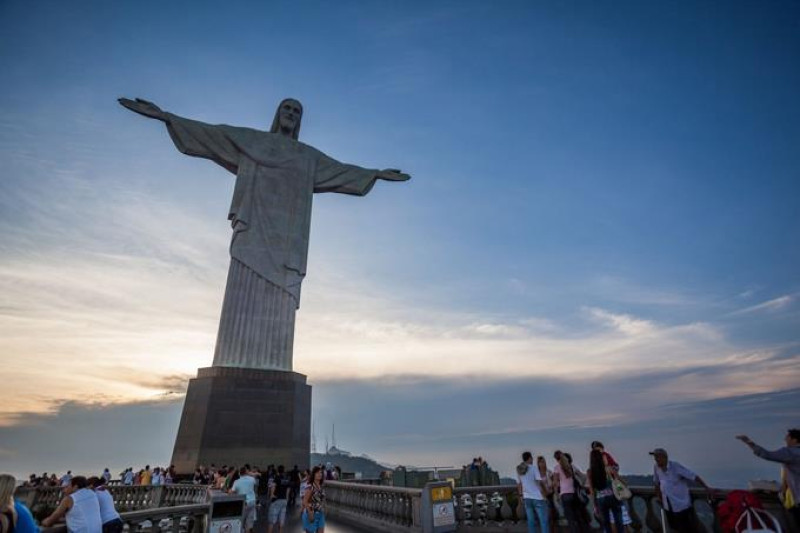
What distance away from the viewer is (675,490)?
5918mm

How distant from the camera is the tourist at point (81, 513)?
503 cm

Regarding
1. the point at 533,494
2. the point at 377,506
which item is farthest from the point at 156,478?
the point at 533,494

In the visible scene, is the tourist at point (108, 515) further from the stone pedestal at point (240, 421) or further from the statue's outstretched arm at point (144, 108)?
the statue's outstretched arm at point (144, 108)

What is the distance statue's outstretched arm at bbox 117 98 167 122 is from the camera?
20172mm

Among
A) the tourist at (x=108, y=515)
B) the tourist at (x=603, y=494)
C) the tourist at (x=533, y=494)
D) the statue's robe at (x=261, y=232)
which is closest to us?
the tourist at (x=108, y=515)

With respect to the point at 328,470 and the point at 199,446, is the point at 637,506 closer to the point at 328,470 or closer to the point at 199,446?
the point at 328,470

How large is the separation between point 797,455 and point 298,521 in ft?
38.8

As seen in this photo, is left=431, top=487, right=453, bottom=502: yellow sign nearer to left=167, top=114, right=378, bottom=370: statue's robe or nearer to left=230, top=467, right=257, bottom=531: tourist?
left=230, top=467, right=257, bottom=531: tourist

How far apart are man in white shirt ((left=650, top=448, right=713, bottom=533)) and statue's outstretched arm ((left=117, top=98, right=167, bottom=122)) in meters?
23.9

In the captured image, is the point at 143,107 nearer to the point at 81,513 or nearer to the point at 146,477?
the point at 146,477

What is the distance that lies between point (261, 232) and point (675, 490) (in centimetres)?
1956

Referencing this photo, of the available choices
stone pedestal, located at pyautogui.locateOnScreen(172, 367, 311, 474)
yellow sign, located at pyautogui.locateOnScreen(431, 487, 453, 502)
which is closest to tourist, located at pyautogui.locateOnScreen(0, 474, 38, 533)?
yellow sign, located at pyautogui.locateOnScreen(431, 487, 453, 502)

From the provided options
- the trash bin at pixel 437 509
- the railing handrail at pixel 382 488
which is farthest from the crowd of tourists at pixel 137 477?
the trash bin at pixel 437 509

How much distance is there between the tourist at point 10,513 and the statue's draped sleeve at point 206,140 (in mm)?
20611
